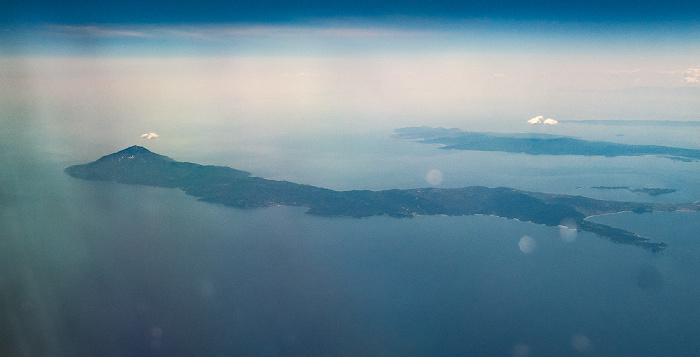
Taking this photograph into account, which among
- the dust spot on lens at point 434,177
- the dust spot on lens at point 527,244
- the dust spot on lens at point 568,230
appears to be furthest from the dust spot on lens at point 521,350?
the dust spot on lens at point 434,177

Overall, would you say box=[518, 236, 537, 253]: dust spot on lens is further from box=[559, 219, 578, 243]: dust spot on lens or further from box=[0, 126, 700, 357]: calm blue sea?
box=[559, 219, 578, 243]: dust spot on lens

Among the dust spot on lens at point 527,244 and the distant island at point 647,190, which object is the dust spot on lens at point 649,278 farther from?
the distant island at point 647,190

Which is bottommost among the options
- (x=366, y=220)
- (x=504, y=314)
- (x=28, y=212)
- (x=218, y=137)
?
(x=504, y=314)

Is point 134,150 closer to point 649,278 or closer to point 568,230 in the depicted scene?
point 568,230

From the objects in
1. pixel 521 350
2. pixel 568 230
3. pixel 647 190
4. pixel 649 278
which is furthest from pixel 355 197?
pixel 647 190

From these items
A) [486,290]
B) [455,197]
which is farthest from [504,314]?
[455,197]

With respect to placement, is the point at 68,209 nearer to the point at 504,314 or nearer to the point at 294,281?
the point at 294,281

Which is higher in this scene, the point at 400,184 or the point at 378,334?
the point at 400,184
